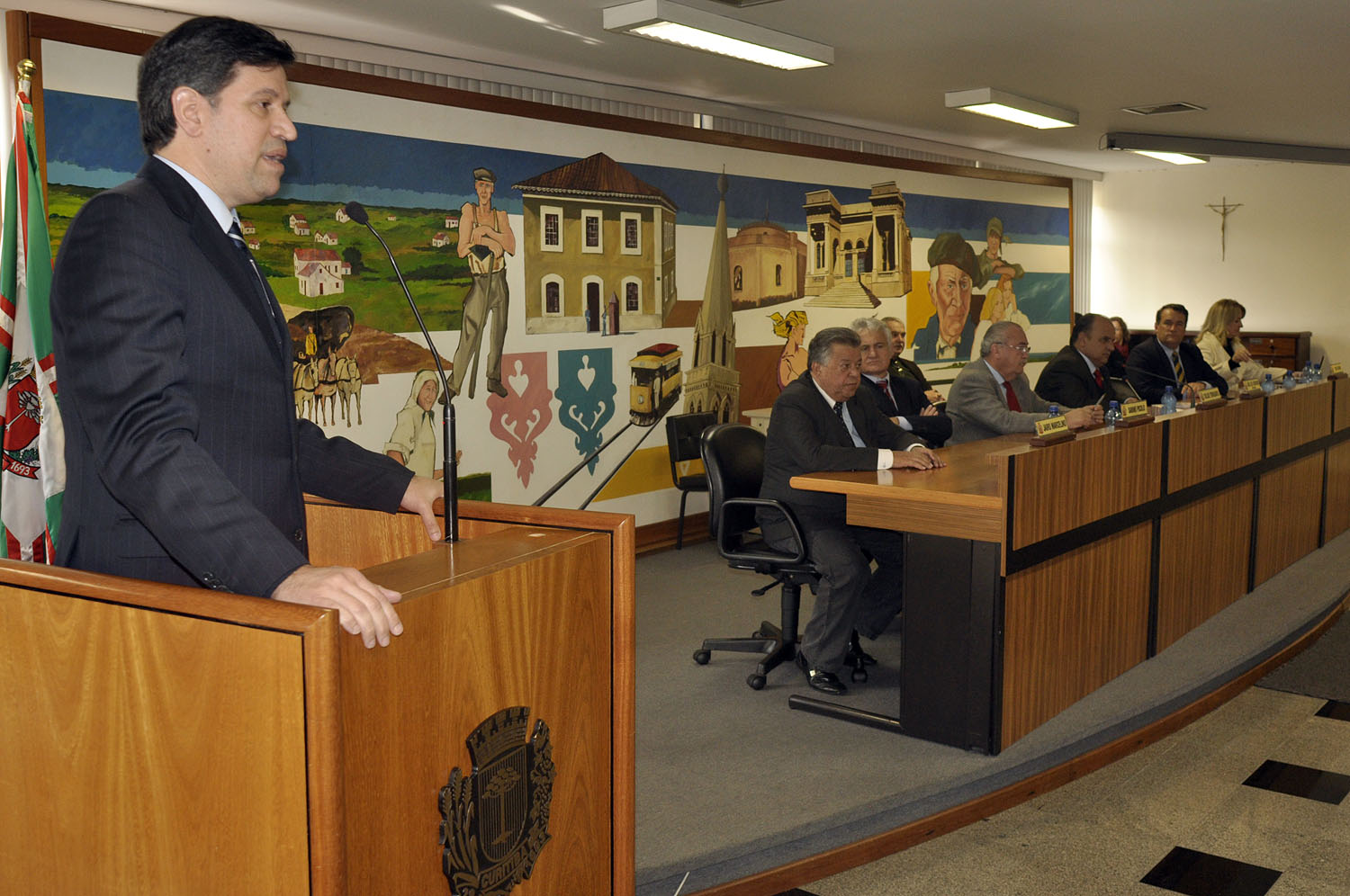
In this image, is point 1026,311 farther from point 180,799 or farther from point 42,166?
point 180,799

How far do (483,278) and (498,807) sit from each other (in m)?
4.60

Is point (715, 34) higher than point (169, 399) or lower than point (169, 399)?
higher

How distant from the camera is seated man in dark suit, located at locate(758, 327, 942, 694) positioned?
4.21 meters

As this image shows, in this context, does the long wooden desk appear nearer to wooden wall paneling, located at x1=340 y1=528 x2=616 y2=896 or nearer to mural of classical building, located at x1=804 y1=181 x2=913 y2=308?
wooden wall paneling, located at x1=340 y1=528 x2=616 y2=896

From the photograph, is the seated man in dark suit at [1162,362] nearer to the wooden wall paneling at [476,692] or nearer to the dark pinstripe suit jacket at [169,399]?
the wooden wall paneling at [476,692]

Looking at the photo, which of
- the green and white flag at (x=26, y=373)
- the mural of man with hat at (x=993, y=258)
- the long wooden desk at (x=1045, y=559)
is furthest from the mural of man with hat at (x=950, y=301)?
the green and white flag at (x=26, y=373)

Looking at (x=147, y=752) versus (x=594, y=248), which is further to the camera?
(x=594, y=248)

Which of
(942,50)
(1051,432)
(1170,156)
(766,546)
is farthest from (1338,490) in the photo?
(766,546)

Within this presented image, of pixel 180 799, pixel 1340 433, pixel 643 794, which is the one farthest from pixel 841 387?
pixel 1340 433

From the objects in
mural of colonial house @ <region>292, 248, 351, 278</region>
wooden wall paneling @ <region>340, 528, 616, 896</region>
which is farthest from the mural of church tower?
wooden wall paneling @ <region>340, 528, 616, 896</region>

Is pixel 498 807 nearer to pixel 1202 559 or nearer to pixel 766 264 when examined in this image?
pixel 1202 559

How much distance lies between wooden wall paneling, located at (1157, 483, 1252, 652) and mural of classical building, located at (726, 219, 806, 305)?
331cm

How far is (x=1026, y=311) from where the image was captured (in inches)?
428

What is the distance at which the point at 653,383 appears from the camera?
689 centimetres
